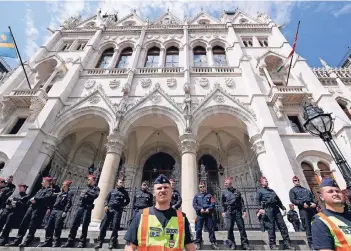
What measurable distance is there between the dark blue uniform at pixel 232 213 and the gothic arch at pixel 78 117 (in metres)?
7.30

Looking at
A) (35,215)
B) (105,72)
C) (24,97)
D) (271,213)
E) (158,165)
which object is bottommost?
(35,215)

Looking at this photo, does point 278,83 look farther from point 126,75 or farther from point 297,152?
point 126,75

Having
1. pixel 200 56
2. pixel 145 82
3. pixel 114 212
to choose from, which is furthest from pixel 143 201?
pixel 200 56

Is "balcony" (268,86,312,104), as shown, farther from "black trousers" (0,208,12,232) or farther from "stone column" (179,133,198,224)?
"black trousers" (0,208,12,232)

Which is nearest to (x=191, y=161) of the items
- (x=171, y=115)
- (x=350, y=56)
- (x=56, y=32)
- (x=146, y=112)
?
(x=171, y=115)

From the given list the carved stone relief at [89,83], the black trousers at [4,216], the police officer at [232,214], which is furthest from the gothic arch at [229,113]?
the black trousers at [4,216]

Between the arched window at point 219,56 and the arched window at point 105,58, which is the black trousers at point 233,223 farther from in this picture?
the arched window at point 105,58

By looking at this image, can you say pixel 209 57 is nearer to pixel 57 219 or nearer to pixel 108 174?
pixel 108 174

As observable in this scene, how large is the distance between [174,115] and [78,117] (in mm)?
5464

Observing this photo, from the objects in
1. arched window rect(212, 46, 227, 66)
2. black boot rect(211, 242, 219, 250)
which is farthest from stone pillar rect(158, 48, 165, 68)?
black boot rect(211, 242, 219, 250)

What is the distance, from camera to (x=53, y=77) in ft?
44.9

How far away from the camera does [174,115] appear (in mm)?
11359

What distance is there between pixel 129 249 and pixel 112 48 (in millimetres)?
18162

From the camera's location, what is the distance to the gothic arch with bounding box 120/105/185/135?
35.7 ft
